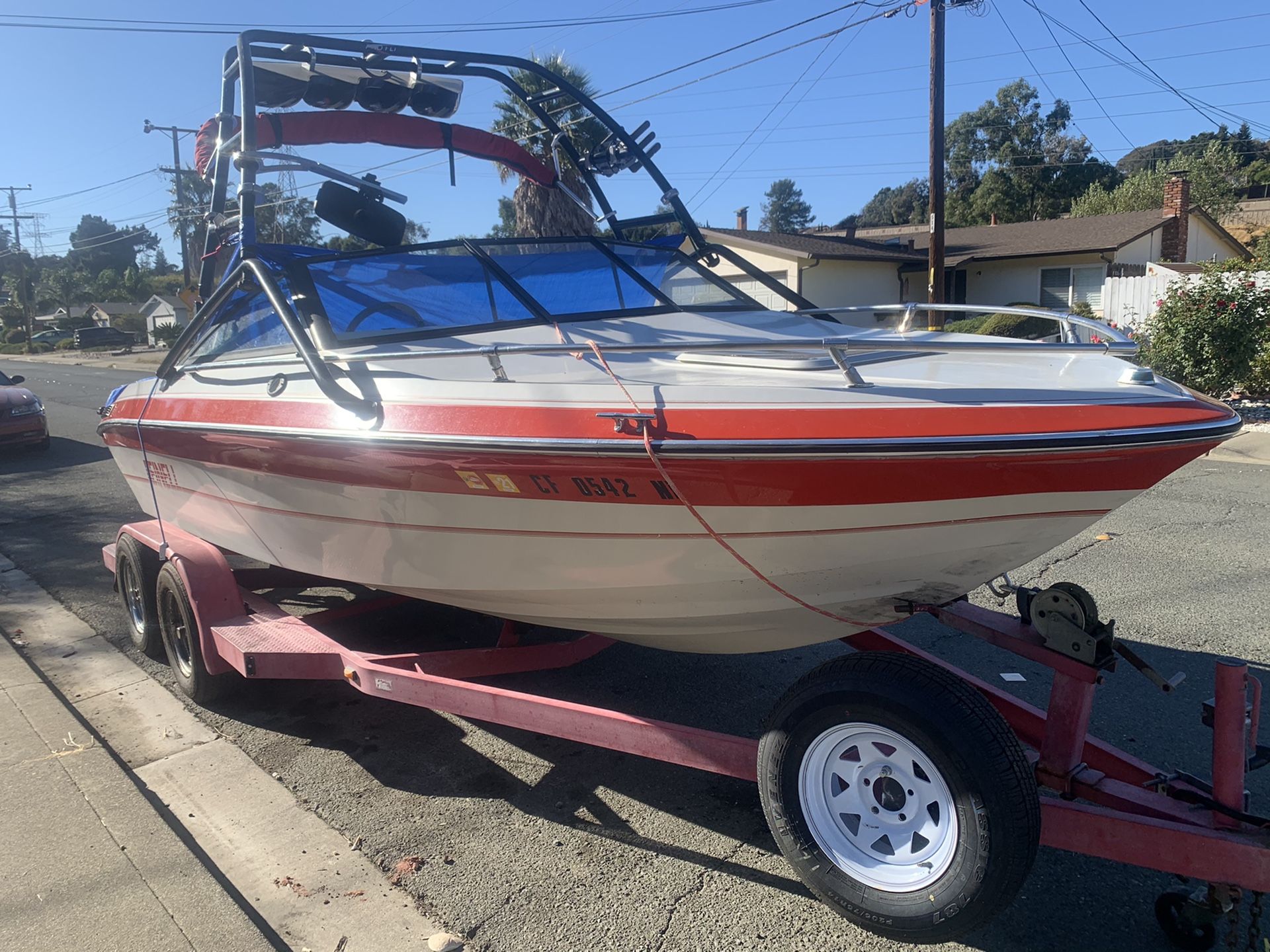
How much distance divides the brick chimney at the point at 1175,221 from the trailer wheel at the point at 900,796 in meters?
29.5

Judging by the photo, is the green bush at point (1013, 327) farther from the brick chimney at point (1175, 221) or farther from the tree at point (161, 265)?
the tree at point (161, 265)

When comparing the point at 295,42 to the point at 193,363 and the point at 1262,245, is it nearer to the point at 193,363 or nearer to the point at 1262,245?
the point at 193,363

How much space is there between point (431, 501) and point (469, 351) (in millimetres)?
511

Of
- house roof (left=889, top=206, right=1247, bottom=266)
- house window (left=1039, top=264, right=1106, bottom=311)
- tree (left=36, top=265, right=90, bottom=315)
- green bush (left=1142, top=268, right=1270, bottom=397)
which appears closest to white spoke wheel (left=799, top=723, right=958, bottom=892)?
green bush (left=1142, top=268, right=1270, bottom=397)

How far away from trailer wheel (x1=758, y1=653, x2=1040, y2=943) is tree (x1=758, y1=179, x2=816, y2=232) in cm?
10062

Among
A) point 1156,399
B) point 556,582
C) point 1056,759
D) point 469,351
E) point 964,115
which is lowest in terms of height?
point 1056,759

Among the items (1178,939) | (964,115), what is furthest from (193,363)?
(964,115)

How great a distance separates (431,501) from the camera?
2984 mm

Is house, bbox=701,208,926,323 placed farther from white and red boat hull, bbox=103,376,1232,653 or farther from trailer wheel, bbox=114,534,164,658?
white and red boat hull, bbox=103,376,1232,653

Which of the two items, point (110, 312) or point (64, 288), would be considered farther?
point (64, 288)

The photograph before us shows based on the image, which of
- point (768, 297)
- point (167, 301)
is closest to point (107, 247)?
point (167, 301)

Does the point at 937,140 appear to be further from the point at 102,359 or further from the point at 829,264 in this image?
the point at 102,359

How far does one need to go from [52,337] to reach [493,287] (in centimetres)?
7107

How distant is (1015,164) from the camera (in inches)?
1987
